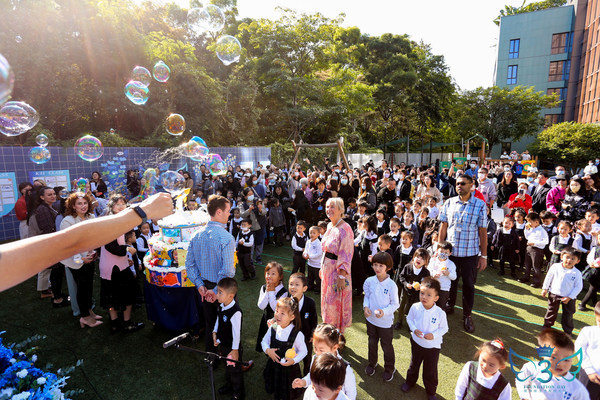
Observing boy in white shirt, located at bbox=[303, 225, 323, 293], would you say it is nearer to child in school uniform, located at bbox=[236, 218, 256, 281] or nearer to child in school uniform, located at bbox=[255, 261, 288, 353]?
child in school uniform, located at bbox=[236, 218, 256, 281]

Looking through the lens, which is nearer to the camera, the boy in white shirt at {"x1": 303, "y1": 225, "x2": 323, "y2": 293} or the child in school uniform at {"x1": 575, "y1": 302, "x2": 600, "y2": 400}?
the child in school uniform at {"x1": 575, "y1": 302, "x2": 600, "y2": 400}

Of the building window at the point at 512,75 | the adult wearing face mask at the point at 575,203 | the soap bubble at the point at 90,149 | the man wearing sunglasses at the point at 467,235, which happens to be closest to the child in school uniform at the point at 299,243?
the man wearing sunglasses at the point at 467,235

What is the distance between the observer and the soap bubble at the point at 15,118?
18.1ft

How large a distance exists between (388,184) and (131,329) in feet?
21.5

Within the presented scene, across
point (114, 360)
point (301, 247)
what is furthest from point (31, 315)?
point (301, 247)

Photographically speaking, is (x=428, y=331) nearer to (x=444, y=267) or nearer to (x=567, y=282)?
(x=444, y=267)

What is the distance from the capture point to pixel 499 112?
30.2m

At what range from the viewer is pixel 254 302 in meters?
5.64

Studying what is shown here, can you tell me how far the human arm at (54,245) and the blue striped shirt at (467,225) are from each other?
4.43 metres

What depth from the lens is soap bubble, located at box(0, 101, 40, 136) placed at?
553 centimetres

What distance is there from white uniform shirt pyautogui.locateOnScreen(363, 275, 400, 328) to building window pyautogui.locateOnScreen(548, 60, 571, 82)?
4560cm

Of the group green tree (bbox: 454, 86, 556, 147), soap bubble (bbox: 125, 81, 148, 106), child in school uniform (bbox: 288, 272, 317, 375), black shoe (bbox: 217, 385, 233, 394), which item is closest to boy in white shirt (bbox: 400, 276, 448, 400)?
child in school uniform (bbox: 288, 272, 317, 375)

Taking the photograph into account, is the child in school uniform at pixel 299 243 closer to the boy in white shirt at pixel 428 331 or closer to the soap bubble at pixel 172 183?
the soap bubble at pixel 172 183

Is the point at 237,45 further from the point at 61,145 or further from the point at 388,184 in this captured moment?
the point at 61,145
